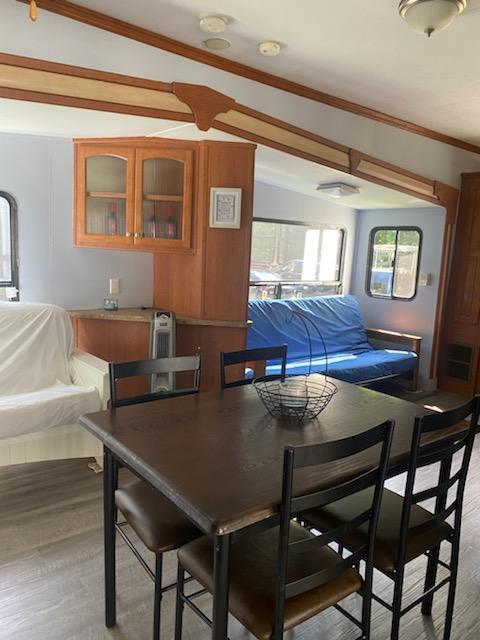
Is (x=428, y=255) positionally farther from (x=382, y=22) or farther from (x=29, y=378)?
(x=29, y=378)

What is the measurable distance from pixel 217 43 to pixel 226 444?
2194 millimetres

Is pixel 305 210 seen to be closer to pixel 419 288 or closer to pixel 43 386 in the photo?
pixel 419 288

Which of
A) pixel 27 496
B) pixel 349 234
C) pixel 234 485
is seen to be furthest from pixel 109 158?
pixel 349 234

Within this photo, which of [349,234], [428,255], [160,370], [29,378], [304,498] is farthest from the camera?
[349,234]

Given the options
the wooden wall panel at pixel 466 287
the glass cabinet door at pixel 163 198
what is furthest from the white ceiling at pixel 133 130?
the wooden wall panel at pixel 466 287

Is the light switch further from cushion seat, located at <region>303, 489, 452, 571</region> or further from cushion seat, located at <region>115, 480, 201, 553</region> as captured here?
cushion seat, located at <region>303, 489, 452, 571</region>

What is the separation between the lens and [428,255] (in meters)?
5.04

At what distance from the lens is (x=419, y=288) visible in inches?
203

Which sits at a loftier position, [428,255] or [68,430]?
[428,255]

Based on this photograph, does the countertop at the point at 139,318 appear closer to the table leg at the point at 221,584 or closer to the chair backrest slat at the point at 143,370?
the chair backrest slat at the point at 143,370

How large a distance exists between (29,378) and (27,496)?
71 centimetres

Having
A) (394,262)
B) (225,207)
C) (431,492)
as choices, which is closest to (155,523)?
(431,492)

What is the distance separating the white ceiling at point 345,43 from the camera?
7.48 ft

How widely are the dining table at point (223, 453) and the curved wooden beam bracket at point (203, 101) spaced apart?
64.5 inches
